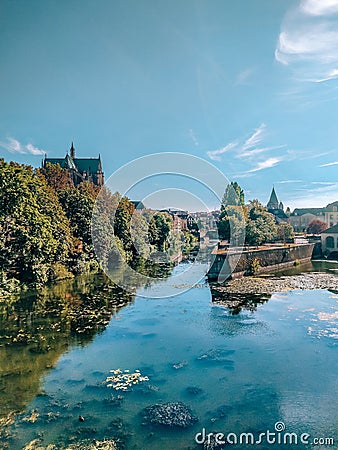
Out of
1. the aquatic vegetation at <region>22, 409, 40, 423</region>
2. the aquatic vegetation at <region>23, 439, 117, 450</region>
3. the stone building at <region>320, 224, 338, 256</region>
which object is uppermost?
the stone building at <region>320, 224, 338, 256</region>

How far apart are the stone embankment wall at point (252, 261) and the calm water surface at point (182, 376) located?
9157 mm

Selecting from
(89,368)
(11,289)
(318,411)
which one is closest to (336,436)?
(318,411)

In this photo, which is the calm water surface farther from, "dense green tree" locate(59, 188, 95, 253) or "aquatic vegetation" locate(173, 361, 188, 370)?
"dense green tree" locate(59, 188, 95, 253)

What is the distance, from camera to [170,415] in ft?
23.7

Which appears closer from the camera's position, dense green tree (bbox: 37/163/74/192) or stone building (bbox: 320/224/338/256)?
dense green tree (bbox: 37/163/74/192)

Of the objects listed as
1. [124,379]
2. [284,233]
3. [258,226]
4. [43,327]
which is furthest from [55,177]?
[284,233]

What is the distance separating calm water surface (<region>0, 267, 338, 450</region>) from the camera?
22.5ft

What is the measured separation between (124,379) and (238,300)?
9671 millimetres

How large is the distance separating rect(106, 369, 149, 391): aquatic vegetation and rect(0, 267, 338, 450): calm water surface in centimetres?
19

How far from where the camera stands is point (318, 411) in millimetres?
7367

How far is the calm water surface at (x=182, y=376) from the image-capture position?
6.85 m

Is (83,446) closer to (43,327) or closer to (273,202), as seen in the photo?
(43,327)

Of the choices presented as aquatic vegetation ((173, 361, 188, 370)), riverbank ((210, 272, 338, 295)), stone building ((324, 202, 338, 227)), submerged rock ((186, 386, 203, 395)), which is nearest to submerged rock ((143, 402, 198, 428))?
submerged rock ((186, 386, 203, 395))

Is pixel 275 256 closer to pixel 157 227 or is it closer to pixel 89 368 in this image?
pixel 157 227
